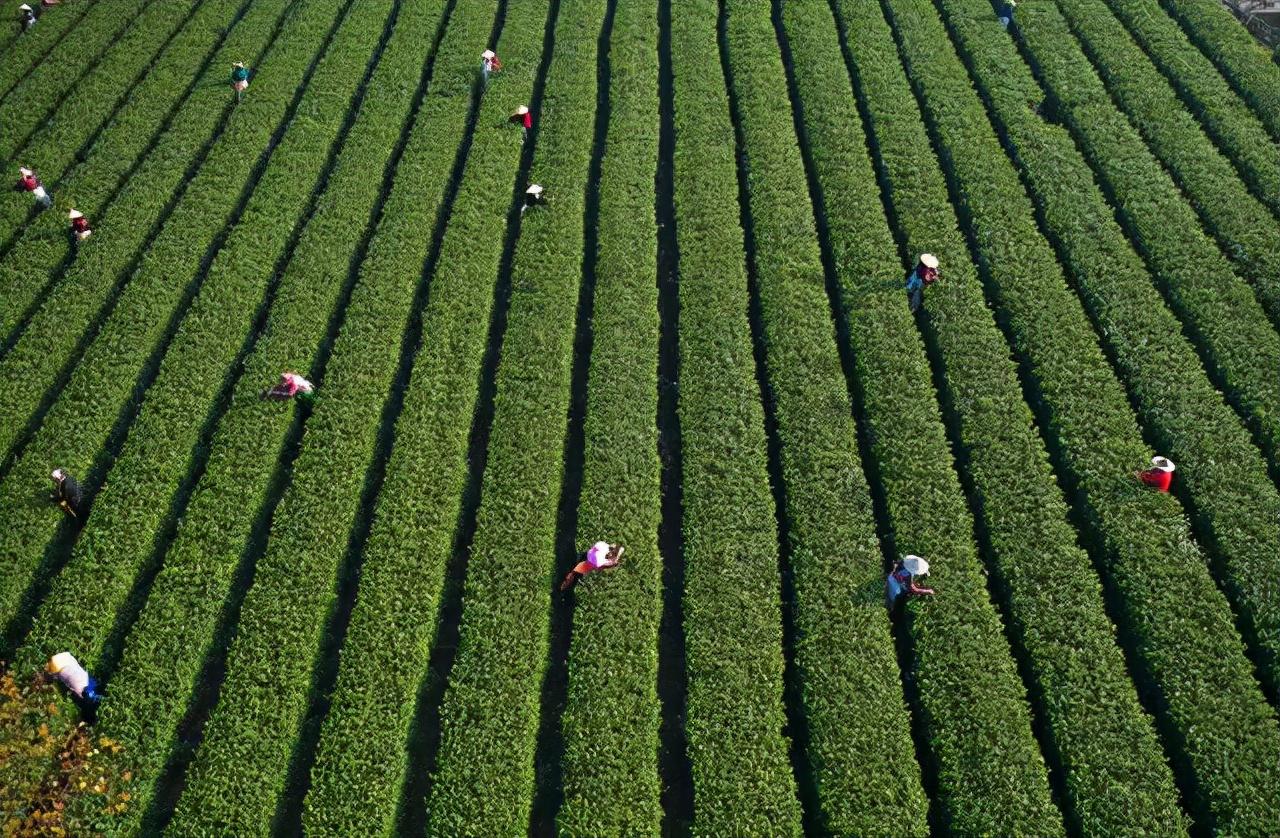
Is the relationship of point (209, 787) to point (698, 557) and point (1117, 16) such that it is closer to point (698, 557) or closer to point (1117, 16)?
point (698, 557)

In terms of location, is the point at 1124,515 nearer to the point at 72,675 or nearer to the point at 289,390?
the point at 289,390

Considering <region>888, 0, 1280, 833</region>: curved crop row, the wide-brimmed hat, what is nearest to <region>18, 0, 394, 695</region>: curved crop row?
the wide-brimmed hat

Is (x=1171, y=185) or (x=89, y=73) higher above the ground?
(x=89, y=73)

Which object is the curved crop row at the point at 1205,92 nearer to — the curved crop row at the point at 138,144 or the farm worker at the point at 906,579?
the farm worker at the point at 906,579

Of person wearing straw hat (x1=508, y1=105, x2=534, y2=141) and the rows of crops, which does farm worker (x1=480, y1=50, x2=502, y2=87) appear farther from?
person wearing straw hat (x1=508, y1=105, x2=534, y2=141)

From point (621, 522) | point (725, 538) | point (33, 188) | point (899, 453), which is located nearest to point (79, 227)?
point (33, 188)

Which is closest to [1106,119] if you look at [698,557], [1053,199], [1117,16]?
[1053,199]
